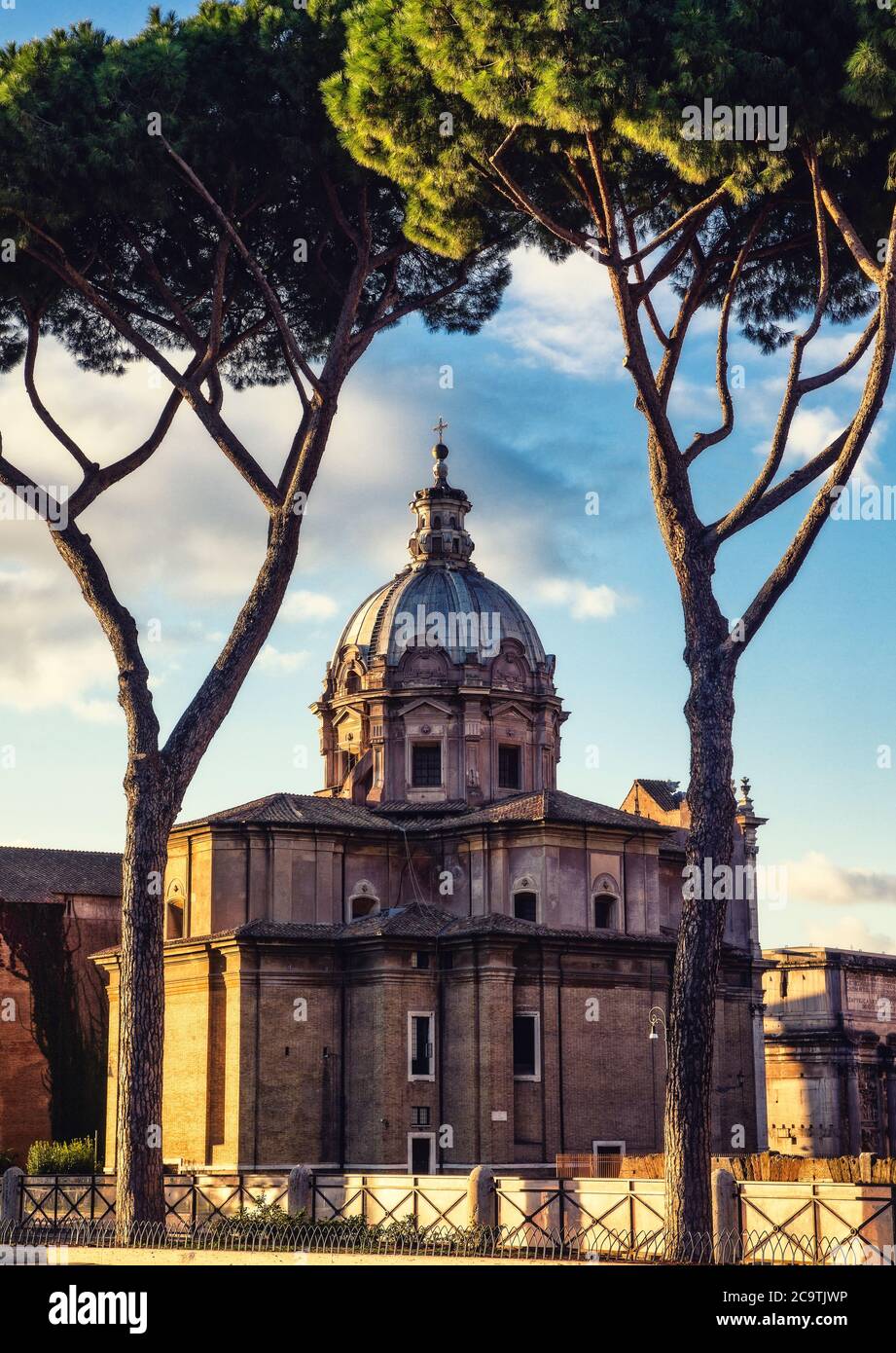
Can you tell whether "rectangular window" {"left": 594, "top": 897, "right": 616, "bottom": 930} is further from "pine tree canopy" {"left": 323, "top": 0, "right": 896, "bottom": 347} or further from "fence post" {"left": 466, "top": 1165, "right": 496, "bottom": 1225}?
"pine tree canopy" {"left": 323, "top": 0, "right": 896, "bottom": 347}

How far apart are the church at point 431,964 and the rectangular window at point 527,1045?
4cm

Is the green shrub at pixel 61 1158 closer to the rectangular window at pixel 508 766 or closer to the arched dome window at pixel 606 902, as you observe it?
the arched dome window at pixel 606 902

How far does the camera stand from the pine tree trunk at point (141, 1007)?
63.9 feet

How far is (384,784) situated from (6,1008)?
10.4 m

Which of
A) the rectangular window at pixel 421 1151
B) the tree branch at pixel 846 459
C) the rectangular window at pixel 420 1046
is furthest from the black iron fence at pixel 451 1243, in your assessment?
the rectangular window at pixel 420 1046

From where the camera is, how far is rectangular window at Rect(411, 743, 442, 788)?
4112 cm

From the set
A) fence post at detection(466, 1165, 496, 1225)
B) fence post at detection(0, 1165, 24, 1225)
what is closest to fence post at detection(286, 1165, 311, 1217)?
fence post at detection(466, 1165, 496, 1225)

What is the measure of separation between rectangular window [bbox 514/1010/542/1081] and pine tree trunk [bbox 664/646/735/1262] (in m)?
16.8

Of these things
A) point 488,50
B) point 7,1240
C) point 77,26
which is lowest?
point 7,1240

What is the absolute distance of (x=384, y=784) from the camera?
41.1 m
